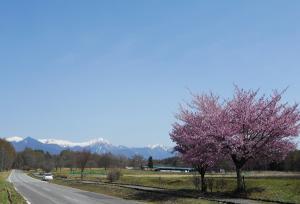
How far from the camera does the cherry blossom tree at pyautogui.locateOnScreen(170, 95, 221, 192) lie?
123 feet

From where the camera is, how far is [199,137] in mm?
37750

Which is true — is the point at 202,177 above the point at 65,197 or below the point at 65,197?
above

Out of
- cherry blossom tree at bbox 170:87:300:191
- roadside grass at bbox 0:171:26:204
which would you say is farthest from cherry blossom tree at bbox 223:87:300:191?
roadside grass at bbox 0:171:26:204

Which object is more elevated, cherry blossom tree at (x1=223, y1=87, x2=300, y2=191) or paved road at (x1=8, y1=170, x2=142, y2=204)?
cherry blossom tree at (x1=223, y1=87, x2=300, y2=191)

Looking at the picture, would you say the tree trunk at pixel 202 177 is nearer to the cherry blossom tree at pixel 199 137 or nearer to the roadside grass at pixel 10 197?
the cherry blossom tree at pixel 199 137

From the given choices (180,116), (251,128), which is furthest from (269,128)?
(180,116)

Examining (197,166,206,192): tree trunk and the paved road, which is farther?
(197,166,206,192): tree trunk

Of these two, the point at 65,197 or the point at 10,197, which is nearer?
the point at 10,197

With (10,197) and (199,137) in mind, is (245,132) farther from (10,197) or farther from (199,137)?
(10,197)

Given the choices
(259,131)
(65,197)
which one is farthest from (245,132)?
(65,197)

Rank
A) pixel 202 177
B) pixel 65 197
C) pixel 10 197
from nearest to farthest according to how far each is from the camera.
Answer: pixel 10 197, pixel 65 197, pixel 202 177

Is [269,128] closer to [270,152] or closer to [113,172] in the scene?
[270,152]

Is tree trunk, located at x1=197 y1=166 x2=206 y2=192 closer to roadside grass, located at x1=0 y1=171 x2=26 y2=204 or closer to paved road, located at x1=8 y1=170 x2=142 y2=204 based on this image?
paved road, located at x1=8 y1=170 x2=142 y2=204

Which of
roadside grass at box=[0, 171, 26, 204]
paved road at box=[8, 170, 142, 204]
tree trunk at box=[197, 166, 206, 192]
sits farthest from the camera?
tree trunk at box=[197, 166, 206, 192]
